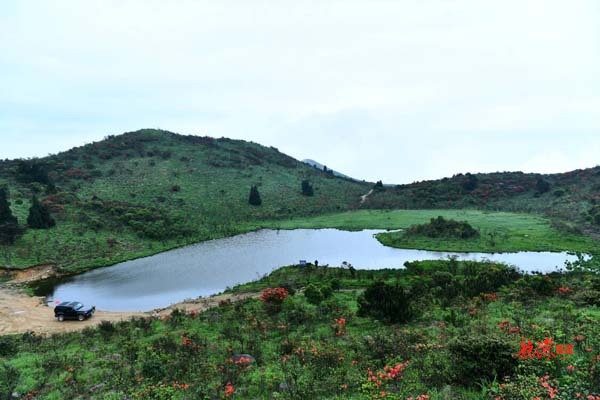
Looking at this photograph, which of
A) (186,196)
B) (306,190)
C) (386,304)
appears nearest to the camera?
(386,304)

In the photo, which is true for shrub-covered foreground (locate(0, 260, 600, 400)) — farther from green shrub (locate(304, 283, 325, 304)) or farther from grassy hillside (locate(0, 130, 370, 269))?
grassy hillside (locate(0, 130, 370, 269))

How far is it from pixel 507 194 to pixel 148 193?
8085 cm

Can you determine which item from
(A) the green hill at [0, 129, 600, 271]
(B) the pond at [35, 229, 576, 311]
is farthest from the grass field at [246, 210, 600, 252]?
(B) the pond at [35, 229, 576, 311]

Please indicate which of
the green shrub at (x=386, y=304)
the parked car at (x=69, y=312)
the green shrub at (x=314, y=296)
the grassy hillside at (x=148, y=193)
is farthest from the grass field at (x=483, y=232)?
the parked car at (x=69, y=312)

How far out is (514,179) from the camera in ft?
314

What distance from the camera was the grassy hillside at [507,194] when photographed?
68.6 metres

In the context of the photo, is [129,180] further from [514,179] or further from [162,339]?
[514,179]

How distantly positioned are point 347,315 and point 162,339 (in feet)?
29.2

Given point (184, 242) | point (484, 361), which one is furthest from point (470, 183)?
point (484, 361)

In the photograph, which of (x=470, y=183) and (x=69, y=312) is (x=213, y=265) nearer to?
(x=69, y=312)

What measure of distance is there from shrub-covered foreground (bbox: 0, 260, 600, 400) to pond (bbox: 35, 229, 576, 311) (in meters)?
9.37

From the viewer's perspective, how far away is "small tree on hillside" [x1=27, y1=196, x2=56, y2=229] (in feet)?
153

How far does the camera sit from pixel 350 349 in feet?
43.4

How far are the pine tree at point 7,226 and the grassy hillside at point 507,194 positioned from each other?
6528cm
